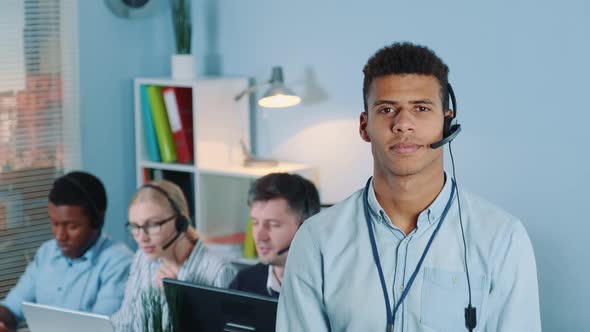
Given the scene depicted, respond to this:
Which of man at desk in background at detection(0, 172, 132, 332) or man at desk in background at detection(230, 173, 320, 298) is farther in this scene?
man at desk in background at detection(0, 172, 132, 332)

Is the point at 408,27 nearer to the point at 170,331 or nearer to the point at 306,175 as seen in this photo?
the point at 306,175

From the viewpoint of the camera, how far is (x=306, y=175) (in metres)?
4.07

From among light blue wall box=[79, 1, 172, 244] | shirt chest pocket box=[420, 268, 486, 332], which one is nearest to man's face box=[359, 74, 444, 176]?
shirt chest pocket box=[420, 268, 486, 332]

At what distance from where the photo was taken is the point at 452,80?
3627mm

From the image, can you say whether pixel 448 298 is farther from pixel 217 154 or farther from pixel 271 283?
pixel 217 154

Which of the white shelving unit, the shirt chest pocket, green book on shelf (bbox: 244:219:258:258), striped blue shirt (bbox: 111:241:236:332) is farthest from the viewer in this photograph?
the white shelving unit

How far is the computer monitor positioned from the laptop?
0.23m

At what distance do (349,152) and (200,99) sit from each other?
68 centimetres

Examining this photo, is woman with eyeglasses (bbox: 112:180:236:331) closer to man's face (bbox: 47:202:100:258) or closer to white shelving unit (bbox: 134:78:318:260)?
man's face (bbox: 47:202:100:258)

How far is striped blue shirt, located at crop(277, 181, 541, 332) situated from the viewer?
1.62 meters

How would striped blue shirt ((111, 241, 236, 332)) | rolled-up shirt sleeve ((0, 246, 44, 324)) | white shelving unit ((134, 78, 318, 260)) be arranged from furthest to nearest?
white shelving unit ((134, 78, 318, 260)) → rolled-up shirt sleeve ((0, 246, 44, 324)) → striped blue shirt ((111, 241, 236, 332))

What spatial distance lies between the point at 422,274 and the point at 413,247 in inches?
1.9

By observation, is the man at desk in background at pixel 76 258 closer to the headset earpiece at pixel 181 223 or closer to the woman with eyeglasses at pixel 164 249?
the woman with eyeglasses at pixel 164 249

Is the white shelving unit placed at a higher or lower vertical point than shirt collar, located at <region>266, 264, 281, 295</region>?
higher
